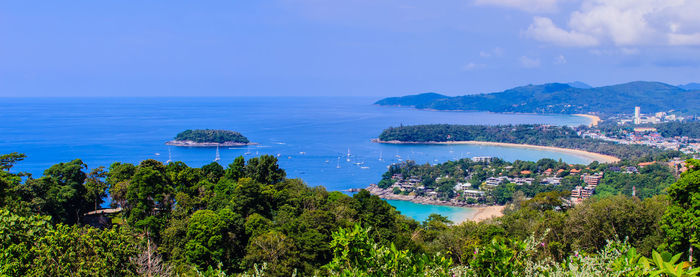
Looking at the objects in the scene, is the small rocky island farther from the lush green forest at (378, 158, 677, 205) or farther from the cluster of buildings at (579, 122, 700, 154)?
the cluster of buildings at (579, 122, 700, 154)

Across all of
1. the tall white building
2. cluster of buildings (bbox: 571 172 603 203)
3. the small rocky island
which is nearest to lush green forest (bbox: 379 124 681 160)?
the small rocky island

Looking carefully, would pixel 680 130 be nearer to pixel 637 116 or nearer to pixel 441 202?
pixel 637 116

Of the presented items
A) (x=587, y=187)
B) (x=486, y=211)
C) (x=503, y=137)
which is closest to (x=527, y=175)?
(x=587, y=187)

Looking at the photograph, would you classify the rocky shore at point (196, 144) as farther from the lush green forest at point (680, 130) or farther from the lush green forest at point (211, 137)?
the lush green forest at point (680, 130)

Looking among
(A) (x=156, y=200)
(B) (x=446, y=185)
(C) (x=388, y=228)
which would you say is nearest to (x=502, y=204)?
(B) (x=446, y=185)

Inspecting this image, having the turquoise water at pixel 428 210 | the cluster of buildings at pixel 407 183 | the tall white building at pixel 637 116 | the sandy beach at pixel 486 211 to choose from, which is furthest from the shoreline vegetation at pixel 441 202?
the tall white building at pixel 637 116

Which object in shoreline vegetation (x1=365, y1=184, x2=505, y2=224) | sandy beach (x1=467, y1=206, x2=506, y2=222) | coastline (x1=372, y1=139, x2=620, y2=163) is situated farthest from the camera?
coastline (x1=372, y1=139, x2=620, y2=163)
